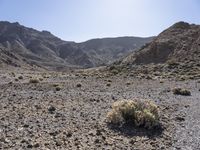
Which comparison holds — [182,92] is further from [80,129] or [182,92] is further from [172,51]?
[172,51]

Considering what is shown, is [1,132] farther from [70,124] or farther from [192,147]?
[192,147]

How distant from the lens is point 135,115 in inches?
637

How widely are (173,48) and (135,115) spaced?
61924mm

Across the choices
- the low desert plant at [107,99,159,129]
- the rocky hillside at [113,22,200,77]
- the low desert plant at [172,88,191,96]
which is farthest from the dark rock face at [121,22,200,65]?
the low desert plant at [107,99,159,129]

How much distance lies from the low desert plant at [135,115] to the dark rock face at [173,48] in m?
49.6

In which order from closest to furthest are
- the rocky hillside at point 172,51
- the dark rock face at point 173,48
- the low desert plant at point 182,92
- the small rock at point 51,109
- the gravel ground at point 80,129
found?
the gravel ground at point 80,129 → the small rock at point 51,109 → the low desert plant at point 182,92 → the rocky hillside at point 172,51 → the dark rock face at point 173,48

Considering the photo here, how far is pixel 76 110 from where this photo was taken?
18.9m

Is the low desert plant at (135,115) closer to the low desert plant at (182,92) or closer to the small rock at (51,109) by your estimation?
the small rock at (51,109)

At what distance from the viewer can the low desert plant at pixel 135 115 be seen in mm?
15828

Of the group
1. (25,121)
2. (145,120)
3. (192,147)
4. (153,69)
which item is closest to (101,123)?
(145,120)

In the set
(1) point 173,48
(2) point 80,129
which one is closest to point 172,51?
(1) point 173,48

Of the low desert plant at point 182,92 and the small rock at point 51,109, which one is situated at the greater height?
the small rock at point 51,109

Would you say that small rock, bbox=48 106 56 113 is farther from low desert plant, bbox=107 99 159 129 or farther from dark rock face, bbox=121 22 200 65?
dark rock face, bbox=121 22 200 65

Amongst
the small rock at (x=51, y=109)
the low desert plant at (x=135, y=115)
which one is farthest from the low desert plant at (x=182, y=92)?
the small rock at (x=51, y=109)
